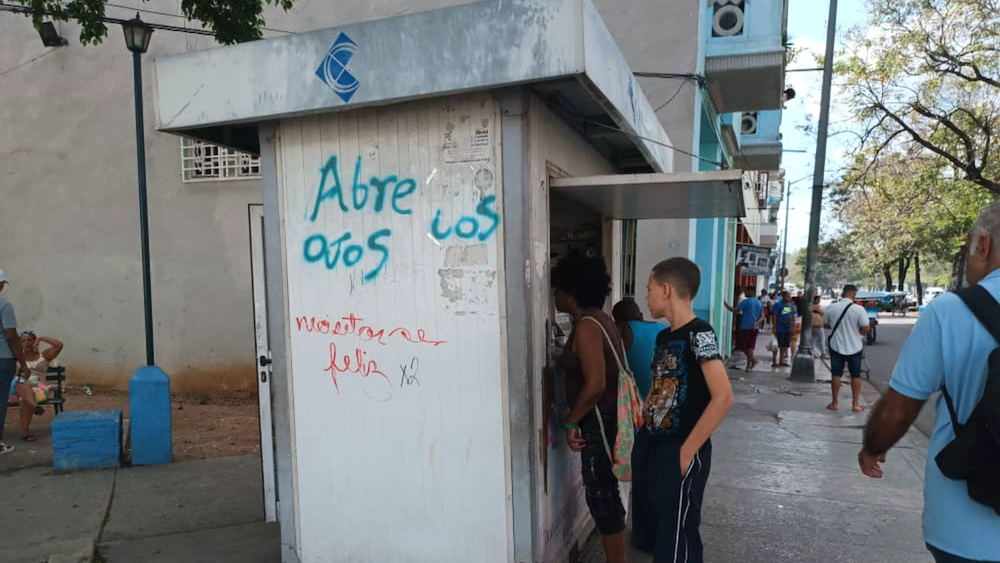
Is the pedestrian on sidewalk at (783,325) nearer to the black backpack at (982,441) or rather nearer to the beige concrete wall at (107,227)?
the beige concrete wall at (107,227)

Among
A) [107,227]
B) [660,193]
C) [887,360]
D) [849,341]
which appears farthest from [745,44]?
[107,227]

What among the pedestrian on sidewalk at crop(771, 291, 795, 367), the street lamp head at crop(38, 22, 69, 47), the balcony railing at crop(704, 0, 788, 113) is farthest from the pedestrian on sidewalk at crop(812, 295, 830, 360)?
the street lamp head at crop(38, 22, 69, 47)

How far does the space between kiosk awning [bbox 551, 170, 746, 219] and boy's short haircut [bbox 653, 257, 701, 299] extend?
50 cm

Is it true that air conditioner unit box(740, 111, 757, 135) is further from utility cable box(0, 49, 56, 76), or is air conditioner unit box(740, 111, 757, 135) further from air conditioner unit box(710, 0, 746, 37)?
utility cable box(0, 49, 56, 76)

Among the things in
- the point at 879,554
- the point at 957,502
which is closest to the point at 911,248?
the point at 879,554

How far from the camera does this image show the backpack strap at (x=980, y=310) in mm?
1781

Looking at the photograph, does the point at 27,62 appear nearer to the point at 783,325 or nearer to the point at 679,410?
the point at 679,410

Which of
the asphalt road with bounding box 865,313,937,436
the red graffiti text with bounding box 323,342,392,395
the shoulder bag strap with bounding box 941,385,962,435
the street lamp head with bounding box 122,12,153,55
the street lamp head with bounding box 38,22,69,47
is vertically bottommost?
the asphalt road with bounding box 865,313,937,436

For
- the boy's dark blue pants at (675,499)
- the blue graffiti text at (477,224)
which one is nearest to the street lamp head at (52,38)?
the blue graffiti text at (477,224)

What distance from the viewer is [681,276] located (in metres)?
2.84

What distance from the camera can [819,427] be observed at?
745 cm

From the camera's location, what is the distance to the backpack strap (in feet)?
5.84

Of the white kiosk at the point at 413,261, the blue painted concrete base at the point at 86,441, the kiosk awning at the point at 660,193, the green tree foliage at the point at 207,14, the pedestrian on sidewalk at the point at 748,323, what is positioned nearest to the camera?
the white kiosk at the point at 413,261

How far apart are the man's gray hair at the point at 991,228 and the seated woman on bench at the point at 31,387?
24.9 feet
